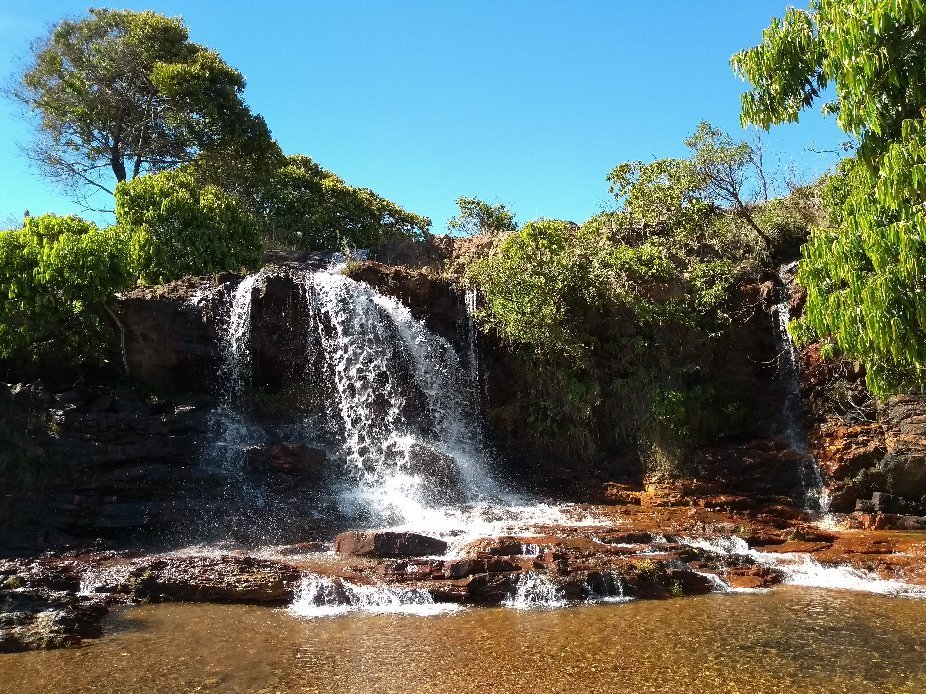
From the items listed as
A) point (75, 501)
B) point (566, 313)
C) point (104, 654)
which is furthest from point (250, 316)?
point (104, 654)

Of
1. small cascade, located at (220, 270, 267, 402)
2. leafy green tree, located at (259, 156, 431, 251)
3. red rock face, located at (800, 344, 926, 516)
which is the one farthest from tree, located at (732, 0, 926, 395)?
leafy green tree, located at (259, 156, 431, 251)

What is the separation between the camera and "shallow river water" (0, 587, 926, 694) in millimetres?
7109

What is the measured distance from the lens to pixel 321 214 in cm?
3344

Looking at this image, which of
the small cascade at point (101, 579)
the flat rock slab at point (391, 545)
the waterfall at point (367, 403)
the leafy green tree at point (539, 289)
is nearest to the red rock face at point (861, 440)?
the leafy green tree at point (539, 289)

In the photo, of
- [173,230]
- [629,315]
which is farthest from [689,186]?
[173,230]

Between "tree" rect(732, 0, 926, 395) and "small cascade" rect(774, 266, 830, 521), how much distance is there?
8.57 m

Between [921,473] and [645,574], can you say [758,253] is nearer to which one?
[921,473]

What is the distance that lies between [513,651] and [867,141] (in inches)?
272

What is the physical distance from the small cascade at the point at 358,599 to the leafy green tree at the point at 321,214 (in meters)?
23.6

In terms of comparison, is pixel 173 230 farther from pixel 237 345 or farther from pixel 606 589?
pixel 606 589

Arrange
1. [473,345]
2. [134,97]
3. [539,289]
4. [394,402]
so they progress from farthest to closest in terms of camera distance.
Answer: [134,97] < [473,345] < [539,289] < [394,402]

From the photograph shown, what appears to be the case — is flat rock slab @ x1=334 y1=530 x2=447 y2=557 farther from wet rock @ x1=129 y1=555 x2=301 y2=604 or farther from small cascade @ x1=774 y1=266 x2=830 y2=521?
small cascade @ x1=774 y1=266 x2=830 y2=521

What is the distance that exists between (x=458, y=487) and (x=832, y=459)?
8451 mm

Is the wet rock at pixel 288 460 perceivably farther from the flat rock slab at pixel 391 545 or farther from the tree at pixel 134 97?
the tree at pixel 134 97
